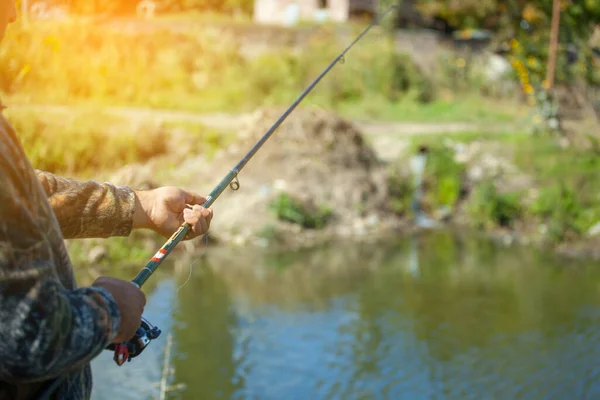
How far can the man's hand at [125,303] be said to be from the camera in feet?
6.09

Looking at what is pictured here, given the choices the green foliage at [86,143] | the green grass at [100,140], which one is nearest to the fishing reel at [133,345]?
the green grass at [100,140]

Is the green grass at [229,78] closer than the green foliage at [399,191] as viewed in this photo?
No

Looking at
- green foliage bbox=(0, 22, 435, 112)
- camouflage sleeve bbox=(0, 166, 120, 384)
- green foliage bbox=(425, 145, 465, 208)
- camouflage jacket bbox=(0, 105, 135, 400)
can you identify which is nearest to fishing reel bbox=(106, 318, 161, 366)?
camouflage jacket bbox=(0, 105, 135, 400)

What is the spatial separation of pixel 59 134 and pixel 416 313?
20.7ft

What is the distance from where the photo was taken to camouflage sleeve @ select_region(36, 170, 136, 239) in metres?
2.25

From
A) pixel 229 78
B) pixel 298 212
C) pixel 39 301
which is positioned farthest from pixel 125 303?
pixel 229 78

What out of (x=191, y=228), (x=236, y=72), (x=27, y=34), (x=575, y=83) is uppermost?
(x=191, y=228)

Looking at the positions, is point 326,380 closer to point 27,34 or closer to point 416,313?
point 416,313

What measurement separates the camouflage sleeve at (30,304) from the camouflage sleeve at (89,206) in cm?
54

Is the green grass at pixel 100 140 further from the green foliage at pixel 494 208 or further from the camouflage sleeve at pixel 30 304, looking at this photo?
the camouflage sleeve at pixel 30 304

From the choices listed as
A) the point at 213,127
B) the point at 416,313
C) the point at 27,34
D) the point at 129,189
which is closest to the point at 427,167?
the point at 213,127

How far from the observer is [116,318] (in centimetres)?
181

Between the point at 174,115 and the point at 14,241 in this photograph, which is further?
the point at 174,115

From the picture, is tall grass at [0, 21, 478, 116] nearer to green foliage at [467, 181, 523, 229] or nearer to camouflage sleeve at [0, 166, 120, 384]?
green foliage at [467, 181, 523, 229]
